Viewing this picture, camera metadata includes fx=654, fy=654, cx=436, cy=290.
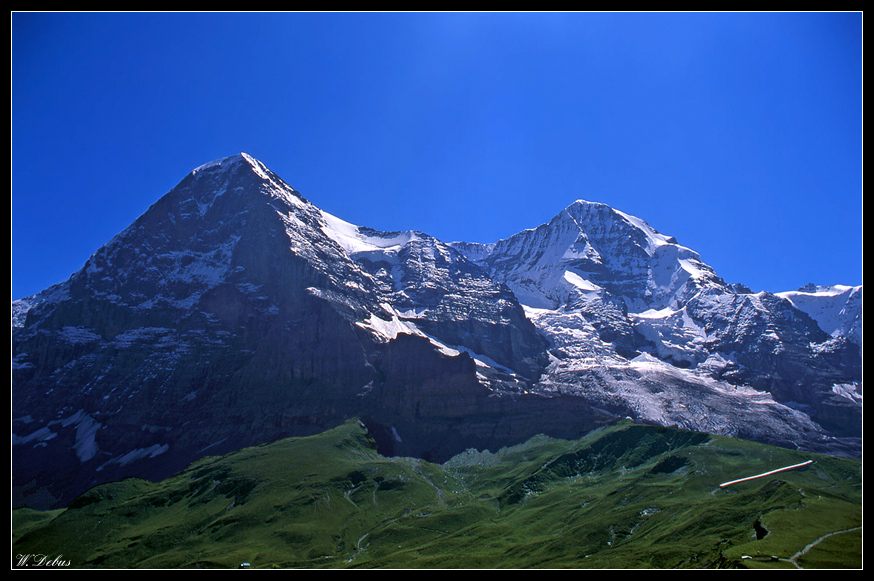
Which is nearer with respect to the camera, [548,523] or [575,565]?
[575,565]

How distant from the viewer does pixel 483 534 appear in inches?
7126
